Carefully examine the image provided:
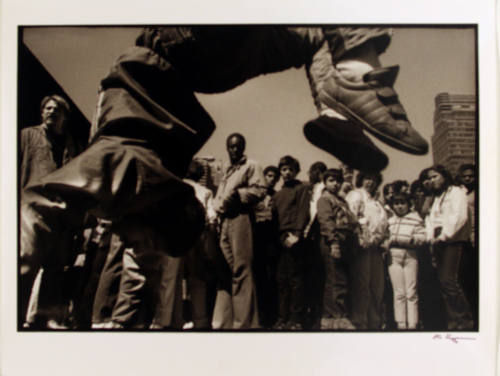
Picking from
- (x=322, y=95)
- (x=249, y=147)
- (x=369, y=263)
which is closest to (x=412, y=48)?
(x=322, y=95)

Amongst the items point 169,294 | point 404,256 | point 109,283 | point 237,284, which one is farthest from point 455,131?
point 109,283

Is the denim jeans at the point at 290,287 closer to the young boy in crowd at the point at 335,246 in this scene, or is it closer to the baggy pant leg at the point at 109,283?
the young boy in crowd at the point at 335,246

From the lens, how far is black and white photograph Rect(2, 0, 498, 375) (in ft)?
7.88

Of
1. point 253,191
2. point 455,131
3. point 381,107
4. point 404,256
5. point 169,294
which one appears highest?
point 381,107

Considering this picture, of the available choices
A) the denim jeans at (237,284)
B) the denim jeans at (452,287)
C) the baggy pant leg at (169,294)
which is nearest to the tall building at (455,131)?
the denim jeans at (452,287)

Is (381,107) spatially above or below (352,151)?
above

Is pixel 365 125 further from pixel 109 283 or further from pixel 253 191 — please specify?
pixel 109 283

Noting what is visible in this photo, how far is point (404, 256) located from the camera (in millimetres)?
2438

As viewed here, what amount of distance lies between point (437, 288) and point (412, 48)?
1.33 metres

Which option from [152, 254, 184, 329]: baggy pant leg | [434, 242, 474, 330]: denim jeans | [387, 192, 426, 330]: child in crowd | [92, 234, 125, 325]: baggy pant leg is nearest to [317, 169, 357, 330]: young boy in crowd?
[387, 192, 426, 330]: child in crowd

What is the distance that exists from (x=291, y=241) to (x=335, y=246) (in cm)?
24

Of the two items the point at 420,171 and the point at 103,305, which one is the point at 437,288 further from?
the point at 103,305

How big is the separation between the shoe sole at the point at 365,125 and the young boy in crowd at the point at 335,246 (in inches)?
11.8

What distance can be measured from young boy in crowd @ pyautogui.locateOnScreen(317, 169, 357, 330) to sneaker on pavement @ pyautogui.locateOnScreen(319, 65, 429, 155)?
1.12 ft
